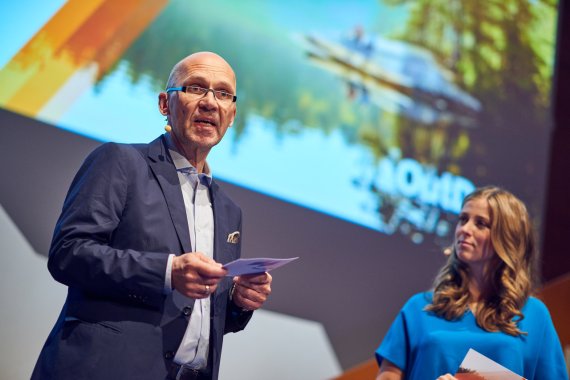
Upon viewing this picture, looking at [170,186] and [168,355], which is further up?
[170,186]

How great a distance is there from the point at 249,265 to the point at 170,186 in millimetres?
361

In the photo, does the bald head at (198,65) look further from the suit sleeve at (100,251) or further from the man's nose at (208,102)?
the suit sleeve at (100,251)

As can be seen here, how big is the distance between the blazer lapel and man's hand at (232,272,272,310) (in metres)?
0.20

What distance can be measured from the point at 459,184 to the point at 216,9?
5.73ft

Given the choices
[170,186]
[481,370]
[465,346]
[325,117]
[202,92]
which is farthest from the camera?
[325,117]

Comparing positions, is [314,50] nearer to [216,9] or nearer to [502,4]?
[216,9]

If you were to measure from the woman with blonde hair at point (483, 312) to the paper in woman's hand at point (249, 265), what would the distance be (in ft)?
3.33

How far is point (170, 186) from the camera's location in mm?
1942

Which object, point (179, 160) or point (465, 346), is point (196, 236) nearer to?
point (179, 160)

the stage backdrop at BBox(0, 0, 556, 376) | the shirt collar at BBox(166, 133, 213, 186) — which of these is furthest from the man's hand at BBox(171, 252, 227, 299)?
the stage backdrop at BBox(0, 0, 556, 376)

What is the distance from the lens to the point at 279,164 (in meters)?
3.21

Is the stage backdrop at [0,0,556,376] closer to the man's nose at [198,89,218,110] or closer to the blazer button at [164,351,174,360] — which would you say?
the man's nose at [198,89,218,110]

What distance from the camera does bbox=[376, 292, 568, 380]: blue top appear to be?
2512 mm

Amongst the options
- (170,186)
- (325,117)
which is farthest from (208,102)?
(325,117)
